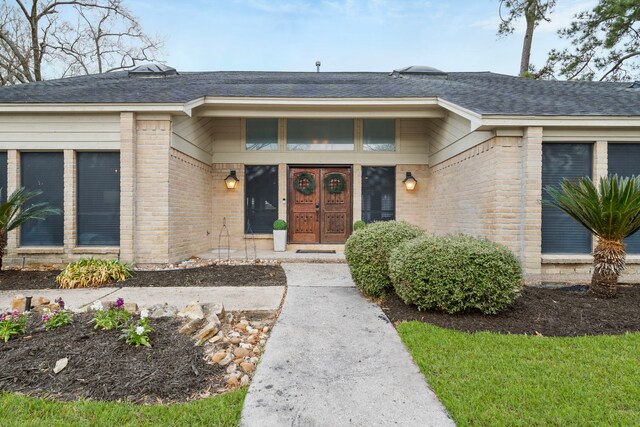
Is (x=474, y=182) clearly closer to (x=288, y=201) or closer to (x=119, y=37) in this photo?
(x=288, y=201)

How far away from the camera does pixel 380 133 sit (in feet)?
27.6

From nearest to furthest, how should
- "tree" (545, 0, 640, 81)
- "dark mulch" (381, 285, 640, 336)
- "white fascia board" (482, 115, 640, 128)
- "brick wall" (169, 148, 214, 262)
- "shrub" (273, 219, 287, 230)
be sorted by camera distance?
"dark mulch" (381, 285, 640, 336) < "white fascia board" (482, 115, 640, 128) < "brick wall" (169, 148, 214, 262) < "shrub" (273, 219, 287, 230) < "tree" (545, 0, 640, 81)

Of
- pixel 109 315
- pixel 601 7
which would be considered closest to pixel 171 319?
pixel 109 315

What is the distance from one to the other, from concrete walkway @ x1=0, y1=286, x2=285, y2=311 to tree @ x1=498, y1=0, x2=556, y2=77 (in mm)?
14396

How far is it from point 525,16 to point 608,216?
1282 centimetres

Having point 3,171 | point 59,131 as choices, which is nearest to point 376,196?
point 59,131

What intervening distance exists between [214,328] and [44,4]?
18405 millimetres

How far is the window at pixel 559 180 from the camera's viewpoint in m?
5.32

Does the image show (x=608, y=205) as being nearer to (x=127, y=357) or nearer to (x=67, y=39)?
(x=127, y=357)

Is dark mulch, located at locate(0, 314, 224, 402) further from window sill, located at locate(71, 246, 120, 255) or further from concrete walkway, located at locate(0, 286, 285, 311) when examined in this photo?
window sill, located at locate(71, 246, 120, 255)

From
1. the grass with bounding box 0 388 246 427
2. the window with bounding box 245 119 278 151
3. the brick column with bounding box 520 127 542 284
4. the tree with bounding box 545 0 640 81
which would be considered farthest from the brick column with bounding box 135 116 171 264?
the tree with bounding box 545 0 640 81

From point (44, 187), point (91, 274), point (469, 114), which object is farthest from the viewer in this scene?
point (44, 187)

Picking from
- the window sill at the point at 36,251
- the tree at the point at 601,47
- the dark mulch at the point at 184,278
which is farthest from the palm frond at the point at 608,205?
the tree at the point at 601,47

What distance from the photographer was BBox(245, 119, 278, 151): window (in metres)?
8.41
